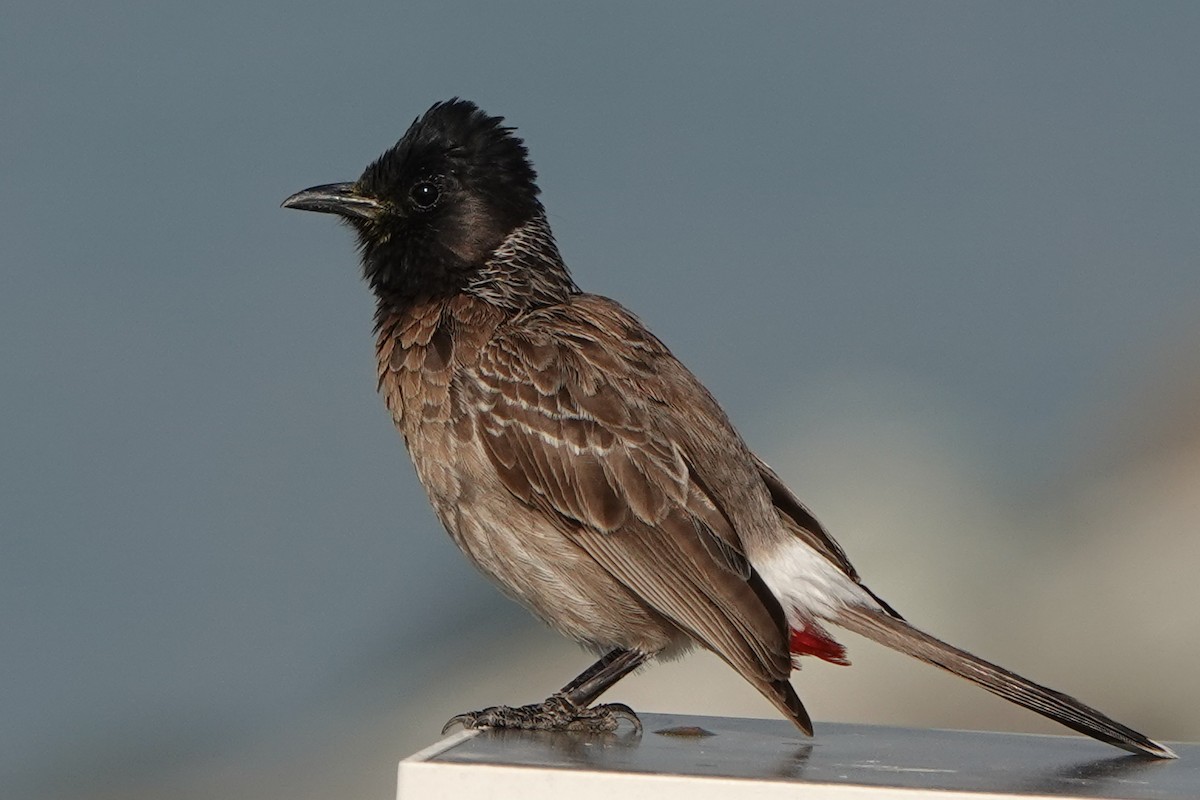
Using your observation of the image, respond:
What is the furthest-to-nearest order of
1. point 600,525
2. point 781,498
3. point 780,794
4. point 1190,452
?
point 1190,452, point 781,498, point 600,525, point 780,794

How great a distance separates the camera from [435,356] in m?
5.23

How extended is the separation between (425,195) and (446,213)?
96 mm

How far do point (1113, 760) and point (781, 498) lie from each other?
1.58m

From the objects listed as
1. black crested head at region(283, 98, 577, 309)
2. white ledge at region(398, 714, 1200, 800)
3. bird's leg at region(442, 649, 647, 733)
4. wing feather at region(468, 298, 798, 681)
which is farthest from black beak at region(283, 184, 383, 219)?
white ledge at region(398, 714, 1200, 800)

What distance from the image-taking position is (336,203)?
5.68 meters

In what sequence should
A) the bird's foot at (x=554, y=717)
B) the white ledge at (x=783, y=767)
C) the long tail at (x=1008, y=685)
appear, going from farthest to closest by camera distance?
the bird's foot at (x=554, y=717) < the long tail at (x=1008, y=685) < the white ledge at (x=783, y=767)

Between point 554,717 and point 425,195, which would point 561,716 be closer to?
point 554,717

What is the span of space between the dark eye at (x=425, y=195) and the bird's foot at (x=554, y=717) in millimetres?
1779

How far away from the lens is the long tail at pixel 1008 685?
4199 millimetres

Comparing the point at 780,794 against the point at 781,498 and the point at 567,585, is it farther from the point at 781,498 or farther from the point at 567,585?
the point at 781,498

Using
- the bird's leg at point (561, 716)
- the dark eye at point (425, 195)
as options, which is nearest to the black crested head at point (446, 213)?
the dark eye at point (425, 195)

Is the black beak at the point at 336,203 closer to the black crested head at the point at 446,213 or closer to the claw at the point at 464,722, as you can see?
the black crested head at the point at 446,213

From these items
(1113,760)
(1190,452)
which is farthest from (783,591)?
(1190,452)

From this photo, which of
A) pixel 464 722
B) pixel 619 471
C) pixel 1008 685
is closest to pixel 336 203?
pixel 619 471
